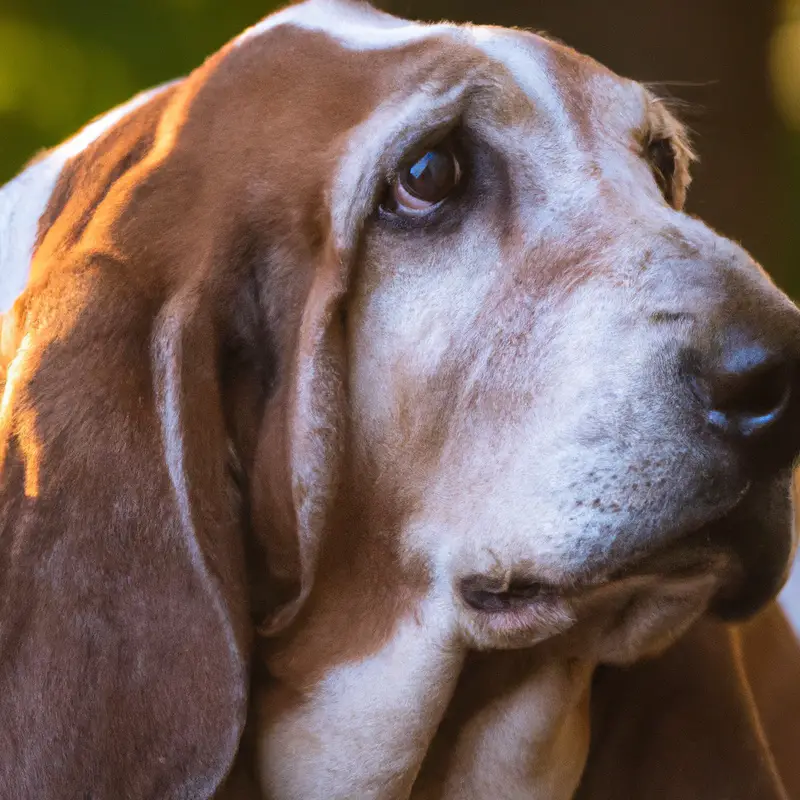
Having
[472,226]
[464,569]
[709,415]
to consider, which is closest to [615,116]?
[472,226]

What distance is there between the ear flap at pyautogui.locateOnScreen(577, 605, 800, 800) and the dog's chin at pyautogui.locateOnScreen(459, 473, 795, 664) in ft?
0.97

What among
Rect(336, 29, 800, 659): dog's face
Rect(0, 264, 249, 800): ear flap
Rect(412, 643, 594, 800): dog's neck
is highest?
Rect(336, 29, 800, 659): dog's face

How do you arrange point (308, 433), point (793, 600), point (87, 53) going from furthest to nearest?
point (87, 53) < point (793, 600) < point (308, 433)

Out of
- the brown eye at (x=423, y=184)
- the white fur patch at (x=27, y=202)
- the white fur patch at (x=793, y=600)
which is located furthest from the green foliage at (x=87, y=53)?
the white fur patch at (x=793, y=600)

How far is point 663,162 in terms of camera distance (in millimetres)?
1769

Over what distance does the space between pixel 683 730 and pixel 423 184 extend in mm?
963

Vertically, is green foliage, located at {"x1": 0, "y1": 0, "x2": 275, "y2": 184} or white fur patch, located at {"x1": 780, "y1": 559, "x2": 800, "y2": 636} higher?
green foliage, located at {"x1": 0, "y1": 0, "x2": 275, "y2": 184}

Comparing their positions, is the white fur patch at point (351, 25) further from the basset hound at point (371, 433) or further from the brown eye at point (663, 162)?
the brown eye at point (663, 162)

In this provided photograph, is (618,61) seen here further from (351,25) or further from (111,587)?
(111,587)

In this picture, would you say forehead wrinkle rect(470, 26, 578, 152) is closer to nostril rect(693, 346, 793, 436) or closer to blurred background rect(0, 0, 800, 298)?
nostril rect(693, 346, 793, 436)

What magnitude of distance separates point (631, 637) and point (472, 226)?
1.93 feet

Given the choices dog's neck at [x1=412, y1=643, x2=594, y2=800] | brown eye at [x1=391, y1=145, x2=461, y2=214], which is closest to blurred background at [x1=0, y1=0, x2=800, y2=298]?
brown eye at [x1=391, y1=145, x2=461, y2=214]

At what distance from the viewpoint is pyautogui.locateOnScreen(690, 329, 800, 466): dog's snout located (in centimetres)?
113

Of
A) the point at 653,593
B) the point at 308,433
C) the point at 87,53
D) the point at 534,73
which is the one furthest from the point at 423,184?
the point at 87,53
